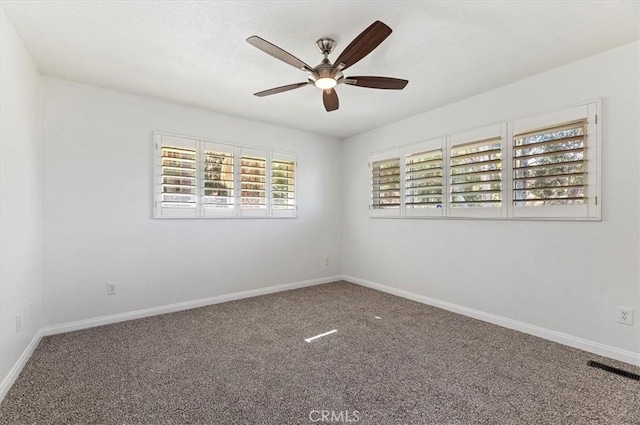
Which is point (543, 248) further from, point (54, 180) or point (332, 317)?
point (54, 180)

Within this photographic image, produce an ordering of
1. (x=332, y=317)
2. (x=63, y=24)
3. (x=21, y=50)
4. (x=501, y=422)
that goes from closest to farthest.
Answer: (x=501, y=422)
(x=63, y=24)
(x=21, y=50)
(x=332, y=317)

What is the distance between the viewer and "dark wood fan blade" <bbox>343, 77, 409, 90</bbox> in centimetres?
241

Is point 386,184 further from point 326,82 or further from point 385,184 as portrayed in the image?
point 326,82

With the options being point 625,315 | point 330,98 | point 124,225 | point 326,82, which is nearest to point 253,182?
point 124,225

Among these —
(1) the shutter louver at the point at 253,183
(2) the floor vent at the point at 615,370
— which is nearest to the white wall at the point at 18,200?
(1) the shutter louver at the point at 253,183

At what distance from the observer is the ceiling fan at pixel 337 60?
1873 millimetres

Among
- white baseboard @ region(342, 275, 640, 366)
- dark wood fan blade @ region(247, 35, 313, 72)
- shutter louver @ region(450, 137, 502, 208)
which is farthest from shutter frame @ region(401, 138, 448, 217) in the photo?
dark wood fan blade @ region(247, 35, 313, 72)

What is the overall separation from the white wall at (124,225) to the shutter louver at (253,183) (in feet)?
0.75

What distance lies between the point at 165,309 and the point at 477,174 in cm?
389

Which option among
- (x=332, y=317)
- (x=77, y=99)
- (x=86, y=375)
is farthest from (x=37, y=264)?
(x=332, y=317)

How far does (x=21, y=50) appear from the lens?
2.37 metres

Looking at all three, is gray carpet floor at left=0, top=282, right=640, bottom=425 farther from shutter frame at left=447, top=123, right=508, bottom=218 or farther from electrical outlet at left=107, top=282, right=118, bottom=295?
shutter frame at left=447, top=123, right=508, bottom=218

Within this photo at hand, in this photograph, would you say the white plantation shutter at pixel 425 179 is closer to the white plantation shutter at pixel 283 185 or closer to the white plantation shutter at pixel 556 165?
the white plantation shutter at pixel 556 165

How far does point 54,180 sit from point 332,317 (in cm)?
315
